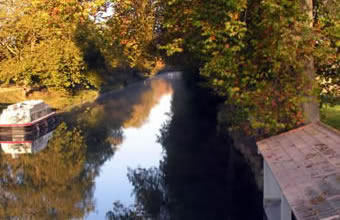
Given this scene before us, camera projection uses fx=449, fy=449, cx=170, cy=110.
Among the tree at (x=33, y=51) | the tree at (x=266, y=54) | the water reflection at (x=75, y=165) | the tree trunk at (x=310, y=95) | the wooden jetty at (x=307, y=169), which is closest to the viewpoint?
the wooden jetty at (x=307, y=169)

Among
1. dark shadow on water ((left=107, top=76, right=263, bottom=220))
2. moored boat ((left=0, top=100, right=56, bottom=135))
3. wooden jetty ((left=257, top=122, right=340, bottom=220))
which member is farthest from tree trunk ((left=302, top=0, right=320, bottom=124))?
moored boat ((left=0, top=100, right=56, bottom=135))

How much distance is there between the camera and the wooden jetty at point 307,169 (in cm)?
680

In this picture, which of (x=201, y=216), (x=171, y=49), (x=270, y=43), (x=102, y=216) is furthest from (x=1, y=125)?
(x=270, y=43)

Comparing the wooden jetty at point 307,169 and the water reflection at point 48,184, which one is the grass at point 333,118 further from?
the water reflection at point 48,184

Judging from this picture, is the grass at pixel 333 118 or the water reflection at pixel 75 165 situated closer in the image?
the water reflection at pixel 75 165

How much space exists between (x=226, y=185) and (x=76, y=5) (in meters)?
13.4

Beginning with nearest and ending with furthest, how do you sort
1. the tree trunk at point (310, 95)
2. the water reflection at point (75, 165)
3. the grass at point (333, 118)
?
the tree trunk at point (310, 95), the water reflection at point (75, 165), the grass at point (333, 118)

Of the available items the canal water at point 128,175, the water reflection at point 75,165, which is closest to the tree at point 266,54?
the canal water at point 128,175

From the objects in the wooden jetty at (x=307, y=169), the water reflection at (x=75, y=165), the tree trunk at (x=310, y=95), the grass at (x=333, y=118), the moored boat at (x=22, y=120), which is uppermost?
the tree trunk at (x=310, y=95)

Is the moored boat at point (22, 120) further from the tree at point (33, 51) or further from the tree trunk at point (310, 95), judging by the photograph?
the tree trunk at point (310, 95)

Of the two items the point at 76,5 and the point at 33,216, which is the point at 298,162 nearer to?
the point at 76,5

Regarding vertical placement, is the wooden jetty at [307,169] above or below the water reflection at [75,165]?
above

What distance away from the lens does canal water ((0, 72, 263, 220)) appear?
1958 centimetres

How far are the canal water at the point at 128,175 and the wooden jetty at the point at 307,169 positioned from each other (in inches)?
267
